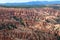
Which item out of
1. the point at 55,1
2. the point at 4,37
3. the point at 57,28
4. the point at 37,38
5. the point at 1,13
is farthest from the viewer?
the point at 55,1

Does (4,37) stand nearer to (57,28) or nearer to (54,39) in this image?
(54,39)

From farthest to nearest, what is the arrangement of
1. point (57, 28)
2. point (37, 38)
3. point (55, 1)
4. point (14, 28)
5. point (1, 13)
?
point (55, 1)
point (1, 13)
point (57, 28)
point (14, 28)
point (37, 38)

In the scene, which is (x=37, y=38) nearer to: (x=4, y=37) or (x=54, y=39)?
(x=54, y=39)

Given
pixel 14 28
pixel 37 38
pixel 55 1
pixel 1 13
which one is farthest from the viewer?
pixel 55 1

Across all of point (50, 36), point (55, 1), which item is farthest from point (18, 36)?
point (55, 1)

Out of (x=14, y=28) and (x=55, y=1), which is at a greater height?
(x=14, y=28)

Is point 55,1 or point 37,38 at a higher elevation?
point 37,38

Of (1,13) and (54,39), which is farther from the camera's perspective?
(1,13)

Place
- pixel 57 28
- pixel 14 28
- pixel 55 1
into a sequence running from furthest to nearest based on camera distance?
pixel 55 1
pixel 57 28
pixel 14 28

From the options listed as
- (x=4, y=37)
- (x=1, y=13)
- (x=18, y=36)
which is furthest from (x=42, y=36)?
(x=1, y=13)
